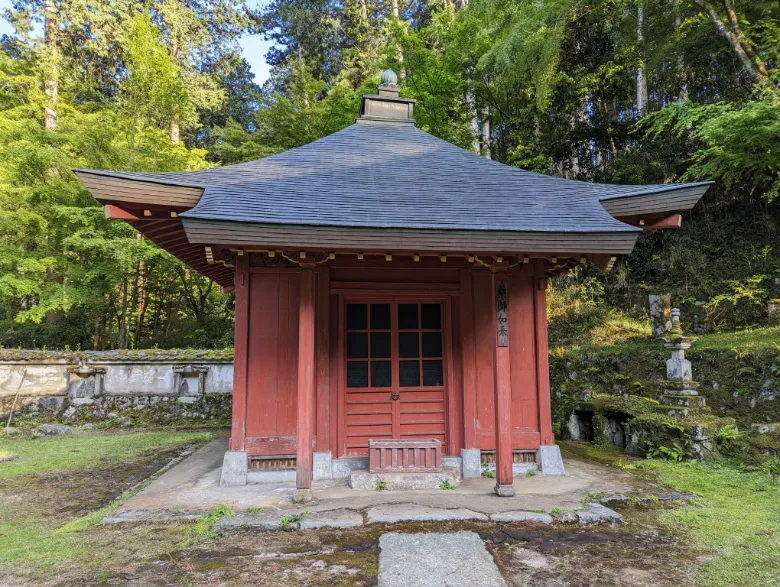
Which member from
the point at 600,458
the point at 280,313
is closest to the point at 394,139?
the point at 280,313

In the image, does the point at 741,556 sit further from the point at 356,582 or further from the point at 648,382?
the point at 648,382

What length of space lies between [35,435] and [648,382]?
11.4 metres

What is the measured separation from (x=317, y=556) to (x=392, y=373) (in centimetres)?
246

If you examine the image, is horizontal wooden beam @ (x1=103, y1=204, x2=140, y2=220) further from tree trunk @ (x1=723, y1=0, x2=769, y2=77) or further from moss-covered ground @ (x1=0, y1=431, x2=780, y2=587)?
tree trunk @ (x1=723, y1=0, x2=769, y2=77)

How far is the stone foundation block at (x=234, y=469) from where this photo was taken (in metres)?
4.77

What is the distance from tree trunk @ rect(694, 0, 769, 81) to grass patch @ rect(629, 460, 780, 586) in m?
8.04

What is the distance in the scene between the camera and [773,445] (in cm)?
518

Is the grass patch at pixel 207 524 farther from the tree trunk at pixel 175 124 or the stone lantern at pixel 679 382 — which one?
the tree trunk at pixel 175 124

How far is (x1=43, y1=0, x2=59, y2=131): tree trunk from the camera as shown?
12516mm

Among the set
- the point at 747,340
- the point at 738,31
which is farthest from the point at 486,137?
the point at 747,340

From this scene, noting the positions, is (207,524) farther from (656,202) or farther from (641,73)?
(641,73)

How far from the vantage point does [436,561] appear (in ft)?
9.95

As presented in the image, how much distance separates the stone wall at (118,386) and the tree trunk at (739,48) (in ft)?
41.4

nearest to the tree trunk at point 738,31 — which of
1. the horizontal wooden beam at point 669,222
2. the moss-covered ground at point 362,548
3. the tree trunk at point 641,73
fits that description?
the tree trunk at point 641,73
